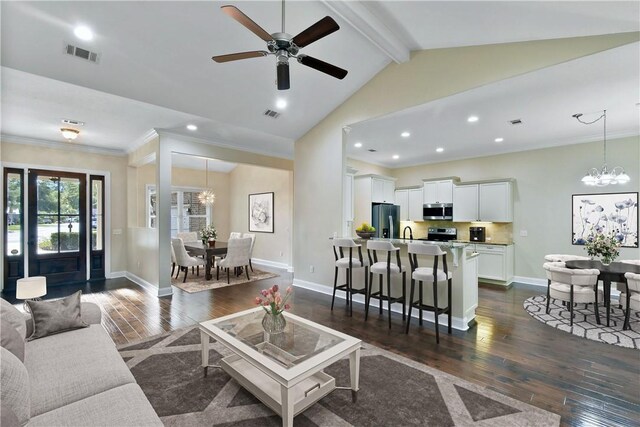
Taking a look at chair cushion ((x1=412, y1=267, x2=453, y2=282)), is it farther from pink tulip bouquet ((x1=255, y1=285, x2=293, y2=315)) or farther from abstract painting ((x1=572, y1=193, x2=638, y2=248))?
abstract painting ((x1=572, y1=193, x2=638, y2=248))

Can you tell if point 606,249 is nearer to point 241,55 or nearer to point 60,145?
point 241,55

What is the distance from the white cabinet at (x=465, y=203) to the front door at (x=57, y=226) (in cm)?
847

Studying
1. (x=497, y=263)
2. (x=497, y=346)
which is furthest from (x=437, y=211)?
(x=497, y=346)

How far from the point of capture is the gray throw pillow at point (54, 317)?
232 centimetres

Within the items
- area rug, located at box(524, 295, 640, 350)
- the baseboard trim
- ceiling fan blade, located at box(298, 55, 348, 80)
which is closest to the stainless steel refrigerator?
the baseboard trim

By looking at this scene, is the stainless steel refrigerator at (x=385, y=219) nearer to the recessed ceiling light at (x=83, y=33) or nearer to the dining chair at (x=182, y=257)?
the dining chair at (x=182, y=257)

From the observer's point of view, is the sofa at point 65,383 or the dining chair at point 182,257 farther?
the dining chair at point 182,257

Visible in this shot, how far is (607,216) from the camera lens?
211 inches

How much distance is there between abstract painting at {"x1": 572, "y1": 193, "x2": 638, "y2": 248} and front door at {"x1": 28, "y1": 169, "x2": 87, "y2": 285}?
10243 mm

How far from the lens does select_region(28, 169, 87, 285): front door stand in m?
5.77

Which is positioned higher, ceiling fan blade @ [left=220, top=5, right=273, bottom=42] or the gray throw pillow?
ceiling fan blade @ [left=220, top=5, right=273, bottom=42]

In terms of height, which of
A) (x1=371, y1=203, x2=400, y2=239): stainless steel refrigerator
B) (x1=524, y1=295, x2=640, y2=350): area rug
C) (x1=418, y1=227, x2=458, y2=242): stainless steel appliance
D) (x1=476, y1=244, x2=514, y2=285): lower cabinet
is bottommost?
(x1=524, y1=295, x2=640, y2=350): area rug

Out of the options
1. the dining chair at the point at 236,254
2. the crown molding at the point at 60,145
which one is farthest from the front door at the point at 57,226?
the dining chair at the point at 236,254

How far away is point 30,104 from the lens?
4137 millimetres
